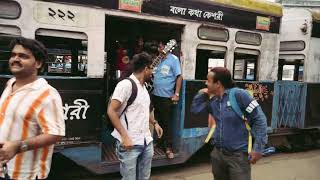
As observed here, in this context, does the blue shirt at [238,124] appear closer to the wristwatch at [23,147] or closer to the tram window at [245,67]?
the wristwatch at [23,147]

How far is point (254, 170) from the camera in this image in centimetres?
647

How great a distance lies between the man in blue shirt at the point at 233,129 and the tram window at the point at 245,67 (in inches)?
129

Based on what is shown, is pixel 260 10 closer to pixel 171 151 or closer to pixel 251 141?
pixel 171 151

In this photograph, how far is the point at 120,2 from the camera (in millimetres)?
5047

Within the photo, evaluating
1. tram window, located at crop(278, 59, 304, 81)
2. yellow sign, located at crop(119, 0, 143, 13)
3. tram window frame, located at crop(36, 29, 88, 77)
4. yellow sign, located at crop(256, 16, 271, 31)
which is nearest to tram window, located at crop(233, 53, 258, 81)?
yellow sign, located at crop(256, 16, 271, 31)

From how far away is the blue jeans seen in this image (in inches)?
139

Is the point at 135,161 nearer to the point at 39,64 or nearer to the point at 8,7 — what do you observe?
the point at 39,64

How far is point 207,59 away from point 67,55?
2.52 meters

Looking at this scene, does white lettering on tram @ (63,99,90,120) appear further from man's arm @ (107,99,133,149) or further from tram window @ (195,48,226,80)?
tram window @ (195,48,226,80)

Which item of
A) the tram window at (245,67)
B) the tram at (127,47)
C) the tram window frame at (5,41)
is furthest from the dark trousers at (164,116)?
the tram window frame at (5,41)

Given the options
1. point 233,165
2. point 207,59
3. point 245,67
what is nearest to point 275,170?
point 245,67

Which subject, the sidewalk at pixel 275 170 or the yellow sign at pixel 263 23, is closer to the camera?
the sidewalk at pixel 275 170

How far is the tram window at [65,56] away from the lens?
4.64 metres

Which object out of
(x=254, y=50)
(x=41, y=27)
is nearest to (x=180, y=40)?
(x=254, y=50)
